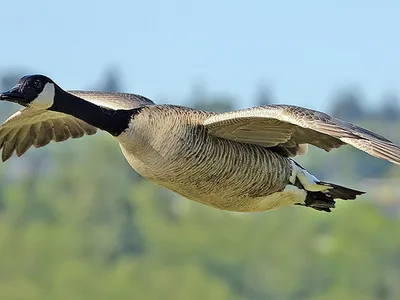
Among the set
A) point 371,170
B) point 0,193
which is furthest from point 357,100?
point 0,193

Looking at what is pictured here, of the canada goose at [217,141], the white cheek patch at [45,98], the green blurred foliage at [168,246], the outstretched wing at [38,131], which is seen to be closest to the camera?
Answer: the canada goose at [217,141]

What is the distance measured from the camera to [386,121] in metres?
188

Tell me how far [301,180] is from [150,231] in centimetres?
8585

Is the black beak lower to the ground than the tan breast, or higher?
higher

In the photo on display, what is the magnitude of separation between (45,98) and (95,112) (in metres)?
0.53

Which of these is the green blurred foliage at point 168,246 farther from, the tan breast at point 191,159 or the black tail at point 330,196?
the tan breast at point 191,159

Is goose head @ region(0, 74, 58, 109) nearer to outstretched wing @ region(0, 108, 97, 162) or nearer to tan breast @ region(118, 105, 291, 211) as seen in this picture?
tan breast @ region(118, 105, 291, 211)

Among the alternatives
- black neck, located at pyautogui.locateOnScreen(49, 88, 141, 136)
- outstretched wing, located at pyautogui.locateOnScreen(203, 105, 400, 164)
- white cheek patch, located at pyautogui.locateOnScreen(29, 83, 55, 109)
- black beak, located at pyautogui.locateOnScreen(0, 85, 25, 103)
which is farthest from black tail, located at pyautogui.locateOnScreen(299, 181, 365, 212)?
black beak, located at pyautogui.locateOnScreen(0, 85, 25, 103)

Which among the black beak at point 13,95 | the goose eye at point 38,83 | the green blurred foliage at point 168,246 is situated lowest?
the green blurred foliage at point 168,246

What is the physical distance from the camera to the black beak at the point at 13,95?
13242mm

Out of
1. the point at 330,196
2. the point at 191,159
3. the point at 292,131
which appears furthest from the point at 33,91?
the point at 330,196

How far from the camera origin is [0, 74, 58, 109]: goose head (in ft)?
44.4

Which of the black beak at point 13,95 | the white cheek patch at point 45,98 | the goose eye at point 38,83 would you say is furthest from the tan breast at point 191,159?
the black beak at point 13,95

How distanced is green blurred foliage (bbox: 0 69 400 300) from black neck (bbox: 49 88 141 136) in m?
65.4
